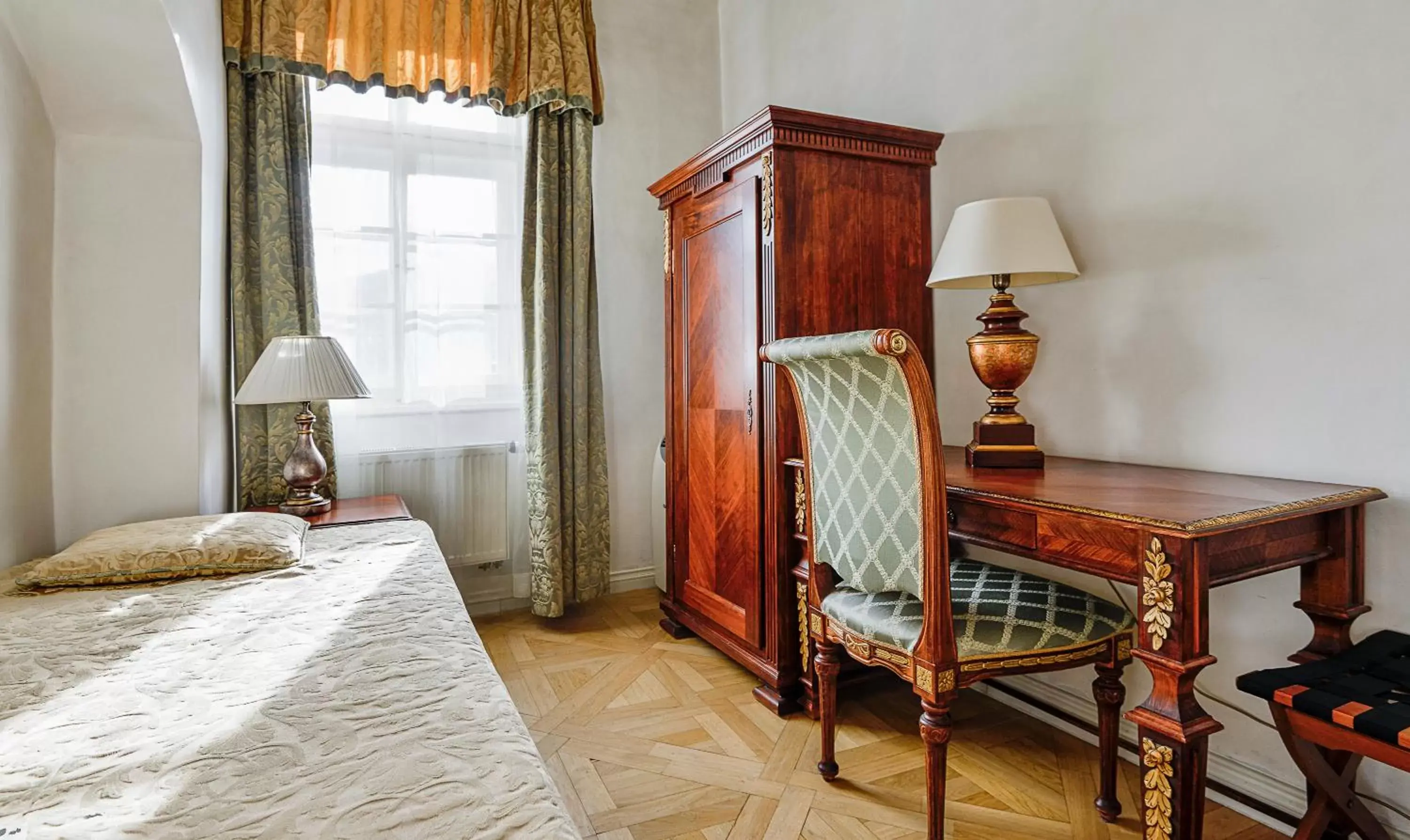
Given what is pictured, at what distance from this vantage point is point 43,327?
6.74ft

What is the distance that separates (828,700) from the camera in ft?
5.97

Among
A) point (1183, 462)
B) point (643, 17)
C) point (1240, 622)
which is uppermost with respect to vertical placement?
point (643, 17)

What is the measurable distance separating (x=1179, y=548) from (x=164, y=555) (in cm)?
195

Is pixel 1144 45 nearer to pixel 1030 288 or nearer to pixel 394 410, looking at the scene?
pixel 1030 288

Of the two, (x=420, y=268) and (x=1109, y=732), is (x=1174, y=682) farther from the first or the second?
(x=420, y=268)

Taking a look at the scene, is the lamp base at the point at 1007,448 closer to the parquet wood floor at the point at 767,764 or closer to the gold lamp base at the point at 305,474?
the parquet wood floor at the point at 767,764

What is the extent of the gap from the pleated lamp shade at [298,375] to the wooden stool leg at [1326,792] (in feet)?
7.85

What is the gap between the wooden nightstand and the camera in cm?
225

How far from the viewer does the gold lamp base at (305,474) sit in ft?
7.96

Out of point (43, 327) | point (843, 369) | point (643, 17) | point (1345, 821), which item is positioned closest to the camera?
point (1345, 821)

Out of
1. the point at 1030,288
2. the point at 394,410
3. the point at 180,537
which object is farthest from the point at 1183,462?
the point at 394,410

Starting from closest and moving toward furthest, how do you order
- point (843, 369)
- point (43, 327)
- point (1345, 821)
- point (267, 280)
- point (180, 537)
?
point (1345, 821) → point (843, 369) → point (180, 537) → point (43, 327) → point (267, 280)

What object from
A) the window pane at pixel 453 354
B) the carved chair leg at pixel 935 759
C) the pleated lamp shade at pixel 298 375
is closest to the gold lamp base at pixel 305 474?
the pleated lamp shade at pixel 298 375

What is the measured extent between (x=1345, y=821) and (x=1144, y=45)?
164cm
